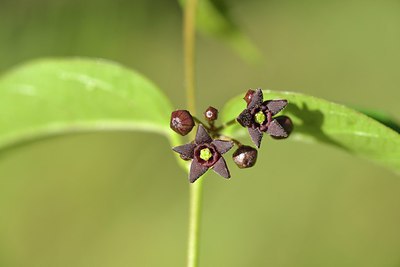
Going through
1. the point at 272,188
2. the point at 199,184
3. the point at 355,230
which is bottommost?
the point at 199,184

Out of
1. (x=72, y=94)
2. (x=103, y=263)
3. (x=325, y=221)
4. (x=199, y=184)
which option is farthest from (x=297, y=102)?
(x=103, y=263)

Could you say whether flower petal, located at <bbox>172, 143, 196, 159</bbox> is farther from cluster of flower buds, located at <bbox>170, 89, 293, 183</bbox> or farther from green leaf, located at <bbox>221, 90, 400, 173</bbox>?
green leaf, located at <bbox>221, 90, 400, 173</bbox>

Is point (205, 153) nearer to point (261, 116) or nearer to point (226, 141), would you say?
point (226, 141)

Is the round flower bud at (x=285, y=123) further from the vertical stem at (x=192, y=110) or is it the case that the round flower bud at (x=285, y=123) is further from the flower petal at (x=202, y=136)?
the vertical stem at (x=192, y=110)

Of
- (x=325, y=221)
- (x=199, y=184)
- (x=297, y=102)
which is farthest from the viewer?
(x=325, y=221)

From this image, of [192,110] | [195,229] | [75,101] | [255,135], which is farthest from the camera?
[75,101]

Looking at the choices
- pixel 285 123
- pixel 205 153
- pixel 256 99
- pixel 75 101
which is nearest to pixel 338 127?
pixel 285 123

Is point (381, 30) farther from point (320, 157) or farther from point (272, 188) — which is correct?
point (272, 188)
